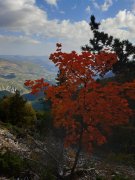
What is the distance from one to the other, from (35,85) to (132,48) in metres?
31.3

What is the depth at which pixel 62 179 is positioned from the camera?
767 inches

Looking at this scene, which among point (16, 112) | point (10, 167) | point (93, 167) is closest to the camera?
point (10, 167)

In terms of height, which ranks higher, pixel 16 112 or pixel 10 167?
pixel 16 112

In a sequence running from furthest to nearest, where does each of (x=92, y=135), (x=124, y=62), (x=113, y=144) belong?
(x=124, y=62)
(x=113, y=144)
(x=92, y=135)

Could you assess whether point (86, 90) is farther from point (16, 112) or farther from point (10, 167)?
point (16, 112)

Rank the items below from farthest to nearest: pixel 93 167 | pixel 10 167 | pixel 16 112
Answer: pixel 16 112 → pixel 93 167 → pixel 10 167

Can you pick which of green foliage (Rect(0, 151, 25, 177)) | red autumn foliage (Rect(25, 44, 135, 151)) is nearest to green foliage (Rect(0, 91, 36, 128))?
green foliage (Rect(0, 151, 25, 177))

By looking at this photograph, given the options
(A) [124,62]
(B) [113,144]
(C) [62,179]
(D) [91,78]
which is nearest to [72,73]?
(D) [91,78]

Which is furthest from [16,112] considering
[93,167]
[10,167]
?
[10,167]

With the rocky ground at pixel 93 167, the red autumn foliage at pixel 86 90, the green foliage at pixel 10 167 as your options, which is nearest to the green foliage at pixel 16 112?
the rocky ground at pixel 93 167

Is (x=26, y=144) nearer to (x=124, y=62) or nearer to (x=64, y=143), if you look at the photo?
(x=64, y=143)

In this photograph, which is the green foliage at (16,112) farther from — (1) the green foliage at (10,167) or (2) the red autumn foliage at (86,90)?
(2) the red autumn foliage at (86,90)

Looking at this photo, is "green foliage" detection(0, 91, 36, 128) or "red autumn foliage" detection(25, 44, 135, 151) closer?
"red autumn foliage" detection(25, 44, 135, 151)

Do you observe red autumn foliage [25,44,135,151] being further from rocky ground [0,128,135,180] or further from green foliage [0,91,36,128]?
green foliage [0,91,36,128]
